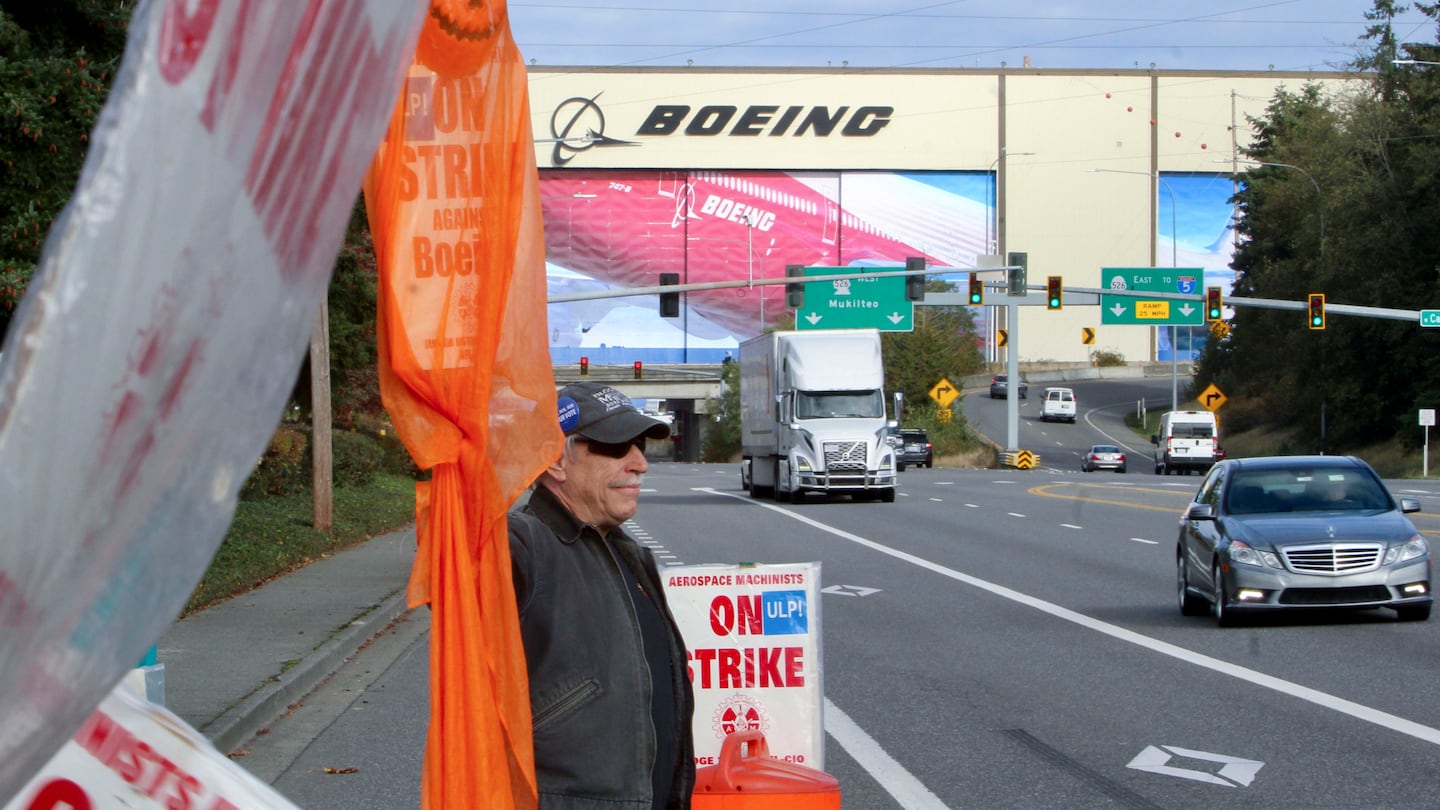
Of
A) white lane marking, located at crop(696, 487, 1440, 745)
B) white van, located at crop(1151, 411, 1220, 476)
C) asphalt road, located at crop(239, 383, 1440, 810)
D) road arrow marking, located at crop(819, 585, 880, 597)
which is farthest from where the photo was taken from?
white van, located at crop(1151, 411, 1220, 476)

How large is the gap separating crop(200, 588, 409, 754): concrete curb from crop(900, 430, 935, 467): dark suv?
205 ft

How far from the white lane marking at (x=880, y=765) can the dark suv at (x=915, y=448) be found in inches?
2642

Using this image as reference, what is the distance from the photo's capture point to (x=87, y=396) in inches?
45.9

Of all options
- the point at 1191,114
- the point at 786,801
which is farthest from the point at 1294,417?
the point at 786,801

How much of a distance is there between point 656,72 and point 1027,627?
9779cm

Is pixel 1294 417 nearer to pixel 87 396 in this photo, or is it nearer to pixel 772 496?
pixel 772 496

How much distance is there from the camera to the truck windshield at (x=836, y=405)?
38562 mm

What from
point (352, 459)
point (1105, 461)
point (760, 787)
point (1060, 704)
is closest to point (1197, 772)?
point (1060, 704)

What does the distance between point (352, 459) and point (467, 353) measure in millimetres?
33048

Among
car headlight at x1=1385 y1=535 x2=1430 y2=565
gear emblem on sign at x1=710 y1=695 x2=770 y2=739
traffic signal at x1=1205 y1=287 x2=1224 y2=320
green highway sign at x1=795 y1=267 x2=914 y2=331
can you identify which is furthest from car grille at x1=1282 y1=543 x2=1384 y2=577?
green highway sign at x1=795 y1=267 x2=914 y2=331

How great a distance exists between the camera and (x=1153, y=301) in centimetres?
6400

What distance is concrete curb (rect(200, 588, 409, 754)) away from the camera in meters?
9.51

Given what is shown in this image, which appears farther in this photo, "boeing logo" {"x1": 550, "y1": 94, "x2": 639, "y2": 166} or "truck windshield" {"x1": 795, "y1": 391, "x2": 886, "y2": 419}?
"boeing logo" {"x1": 550, "y1": 94, "x2": 639, "y2": 166}

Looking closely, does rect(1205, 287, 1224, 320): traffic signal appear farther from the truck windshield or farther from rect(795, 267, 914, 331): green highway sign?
rect(795, 267, 914, 331): green highway sign
